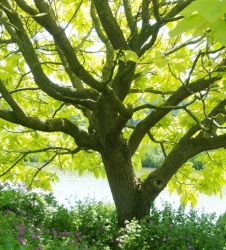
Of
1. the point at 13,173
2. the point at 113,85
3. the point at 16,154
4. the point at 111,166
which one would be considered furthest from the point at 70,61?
the point at 13,173

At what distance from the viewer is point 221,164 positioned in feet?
22.2

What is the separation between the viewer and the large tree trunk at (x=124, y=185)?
229 inches

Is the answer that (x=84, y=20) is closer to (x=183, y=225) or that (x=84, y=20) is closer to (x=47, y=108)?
(x=47, y=108)

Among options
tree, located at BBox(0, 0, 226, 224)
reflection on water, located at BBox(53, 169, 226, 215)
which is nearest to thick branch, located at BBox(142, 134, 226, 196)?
tree, located at BBox(0, 0, 226, 224)

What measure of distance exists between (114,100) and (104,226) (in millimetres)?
2100

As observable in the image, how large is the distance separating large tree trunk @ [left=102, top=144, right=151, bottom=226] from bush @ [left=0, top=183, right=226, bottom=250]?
0.21 m

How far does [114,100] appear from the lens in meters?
4.76

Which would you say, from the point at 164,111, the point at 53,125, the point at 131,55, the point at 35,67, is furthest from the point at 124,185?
the point at 131,55

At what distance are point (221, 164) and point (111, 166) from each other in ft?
6.44

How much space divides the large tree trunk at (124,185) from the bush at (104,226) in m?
0.21

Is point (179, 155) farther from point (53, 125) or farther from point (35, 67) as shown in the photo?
point (35, 67)

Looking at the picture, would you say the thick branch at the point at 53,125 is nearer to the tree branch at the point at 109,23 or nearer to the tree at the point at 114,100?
the tree at the point at 114,100

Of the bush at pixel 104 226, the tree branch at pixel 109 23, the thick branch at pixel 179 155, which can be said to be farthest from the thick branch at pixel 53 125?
the tree branch at pixel 109 23

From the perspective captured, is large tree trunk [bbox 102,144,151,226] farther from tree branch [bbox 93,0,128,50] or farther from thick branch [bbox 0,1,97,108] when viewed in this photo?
tree branch [bbox 93,0,128,50]
